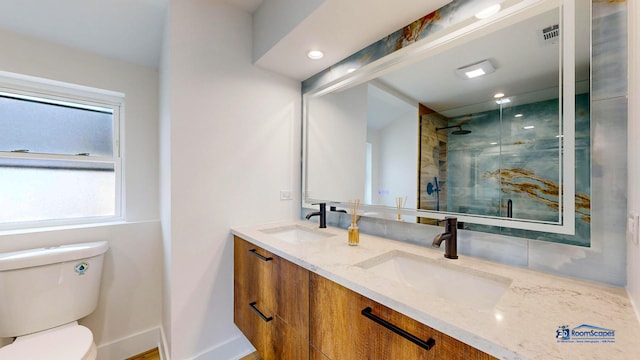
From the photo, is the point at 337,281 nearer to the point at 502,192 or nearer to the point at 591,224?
the point at 502,192

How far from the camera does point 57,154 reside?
174 cm

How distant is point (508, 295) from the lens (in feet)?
2.53

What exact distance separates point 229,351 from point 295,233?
0.90 meters

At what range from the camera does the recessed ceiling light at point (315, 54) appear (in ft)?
5.36

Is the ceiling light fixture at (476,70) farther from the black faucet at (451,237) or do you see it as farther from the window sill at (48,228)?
the window sill at (48,228)

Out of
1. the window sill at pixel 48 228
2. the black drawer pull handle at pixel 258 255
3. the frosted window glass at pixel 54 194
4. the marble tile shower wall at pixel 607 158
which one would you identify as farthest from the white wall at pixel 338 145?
the frosted window glass at pixel 54 194

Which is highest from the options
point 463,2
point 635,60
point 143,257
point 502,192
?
point 463,2

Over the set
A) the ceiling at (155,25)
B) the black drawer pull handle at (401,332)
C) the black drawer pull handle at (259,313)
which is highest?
the ceiling at (155,25)

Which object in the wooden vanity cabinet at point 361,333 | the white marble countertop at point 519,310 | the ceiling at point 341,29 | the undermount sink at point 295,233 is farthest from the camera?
the undermount sink at point 295,233

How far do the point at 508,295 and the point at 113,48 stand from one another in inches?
103

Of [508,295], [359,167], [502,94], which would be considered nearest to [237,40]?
[359,167]

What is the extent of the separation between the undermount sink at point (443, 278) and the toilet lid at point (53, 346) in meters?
1.44

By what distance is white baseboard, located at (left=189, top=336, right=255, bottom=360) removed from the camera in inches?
63.6

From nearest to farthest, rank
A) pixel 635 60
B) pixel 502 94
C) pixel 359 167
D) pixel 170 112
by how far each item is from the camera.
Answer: pixel 635 60 → pixel 502 94 → pixel 170 112 → pixel 359 167
